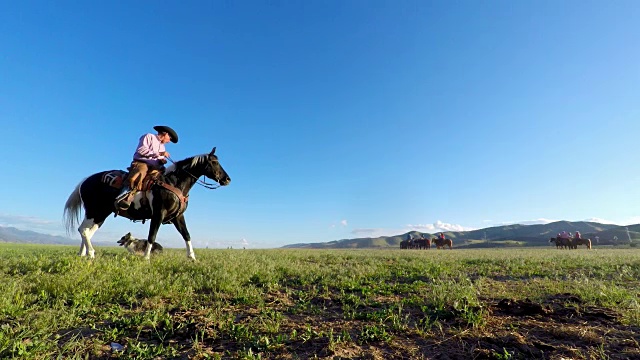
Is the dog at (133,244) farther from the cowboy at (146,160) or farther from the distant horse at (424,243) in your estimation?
the distant horse at (424,243)

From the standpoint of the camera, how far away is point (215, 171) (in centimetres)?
1006

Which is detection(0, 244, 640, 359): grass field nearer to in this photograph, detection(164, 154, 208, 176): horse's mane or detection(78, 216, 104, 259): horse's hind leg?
detection(78, 216, 104, 259): horse's hind leg

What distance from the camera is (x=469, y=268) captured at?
9.59 metres

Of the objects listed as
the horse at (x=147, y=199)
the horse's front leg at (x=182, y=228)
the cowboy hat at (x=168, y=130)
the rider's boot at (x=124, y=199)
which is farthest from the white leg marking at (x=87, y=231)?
the cowboy hat at (x=168, y=130)

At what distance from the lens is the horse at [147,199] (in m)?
9.05

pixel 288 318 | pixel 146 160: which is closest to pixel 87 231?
pixel 146 160

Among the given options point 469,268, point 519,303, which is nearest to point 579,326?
point 519,303

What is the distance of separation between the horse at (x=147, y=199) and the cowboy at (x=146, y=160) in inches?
10.5

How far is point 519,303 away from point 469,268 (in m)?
5.06

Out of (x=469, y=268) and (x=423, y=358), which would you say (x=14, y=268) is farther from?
(x=469, y=268)

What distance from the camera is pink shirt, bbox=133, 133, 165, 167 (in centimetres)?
913

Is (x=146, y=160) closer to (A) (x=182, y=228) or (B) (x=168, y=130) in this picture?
(B) (x=168, y=130)

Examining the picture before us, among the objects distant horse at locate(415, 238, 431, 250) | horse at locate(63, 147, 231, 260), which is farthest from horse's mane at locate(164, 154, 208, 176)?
distant horse at locate(415, 238, 431, 250)

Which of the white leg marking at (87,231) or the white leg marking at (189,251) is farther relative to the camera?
the white leg marking at (189,251)
